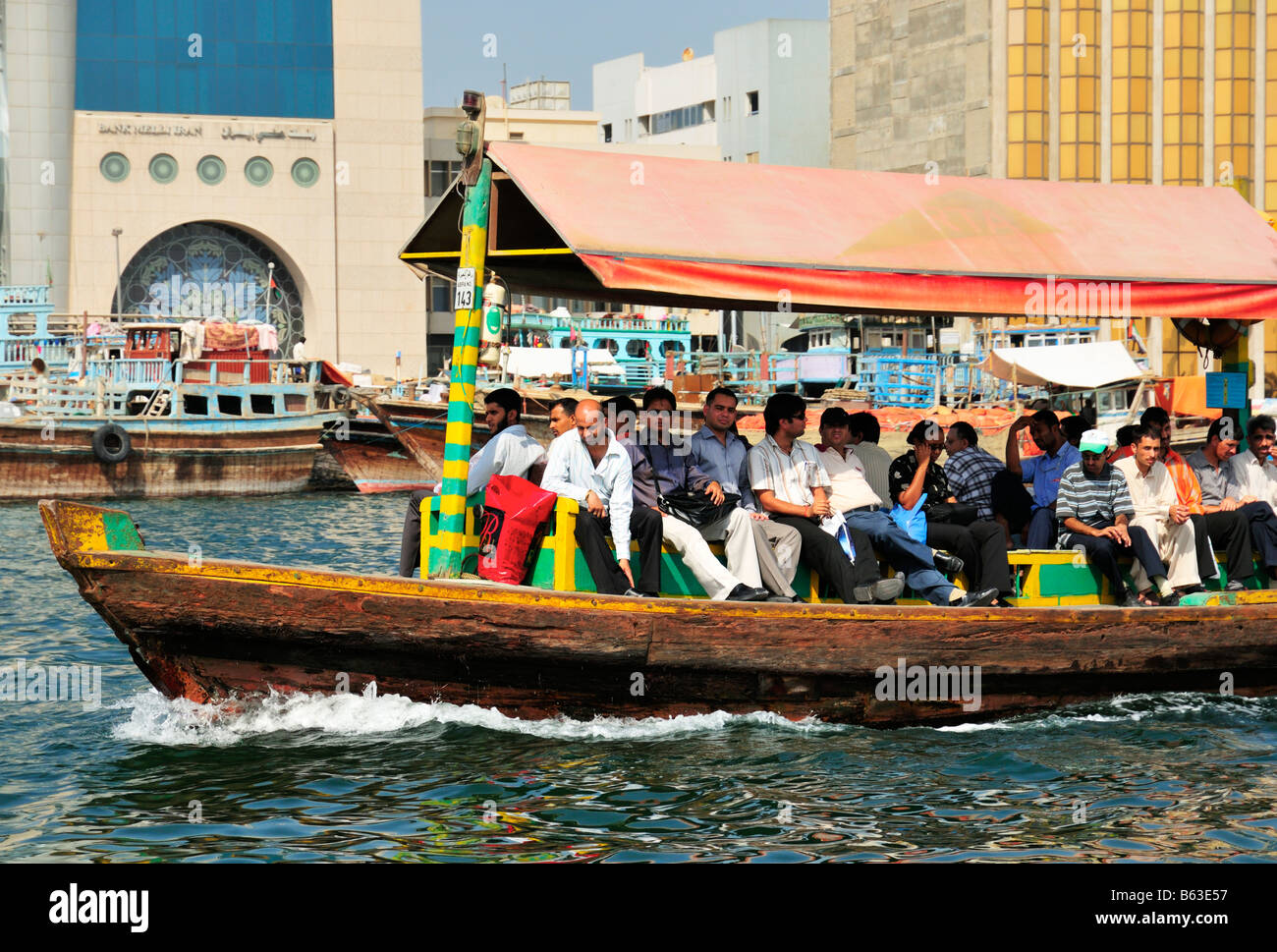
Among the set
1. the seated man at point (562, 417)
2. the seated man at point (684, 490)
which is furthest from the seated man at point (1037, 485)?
the seated man at point (562, 417)

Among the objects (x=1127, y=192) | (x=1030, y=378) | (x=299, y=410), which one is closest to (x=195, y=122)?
(x=299, y=410)

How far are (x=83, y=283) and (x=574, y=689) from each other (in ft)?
170

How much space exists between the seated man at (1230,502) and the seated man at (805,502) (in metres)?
2.61

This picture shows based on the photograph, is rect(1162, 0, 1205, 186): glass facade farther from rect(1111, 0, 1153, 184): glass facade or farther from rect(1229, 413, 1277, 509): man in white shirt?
rect(1229, 413, 1277, 509): man in white shirt

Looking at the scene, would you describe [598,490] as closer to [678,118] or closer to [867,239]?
[867,239]

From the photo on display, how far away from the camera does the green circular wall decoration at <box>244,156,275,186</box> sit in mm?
57500

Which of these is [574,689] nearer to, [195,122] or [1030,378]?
[1030,378]

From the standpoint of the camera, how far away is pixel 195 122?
2243 inches

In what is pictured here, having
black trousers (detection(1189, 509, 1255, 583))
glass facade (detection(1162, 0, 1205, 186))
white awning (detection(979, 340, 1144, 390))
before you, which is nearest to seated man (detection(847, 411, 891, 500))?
black trousers (detection(1189, 509, 1255, 583))

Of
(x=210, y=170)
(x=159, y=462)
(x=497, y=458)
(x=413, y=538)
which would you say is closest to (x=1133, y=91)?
(x=210, y=170)

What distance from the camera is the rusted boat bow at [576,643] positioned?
822cm

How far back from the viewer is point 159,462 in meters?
32.4

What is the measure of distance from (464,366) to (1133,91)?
2117 inches

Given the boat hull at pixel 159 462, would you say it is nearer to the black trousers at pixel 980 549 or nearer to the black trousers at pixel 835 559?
the black trousers at pixel 835 559
